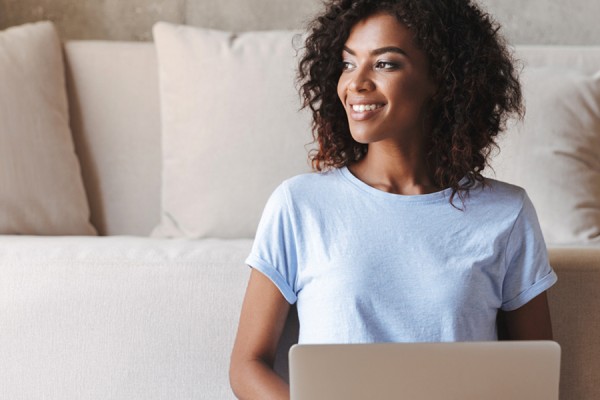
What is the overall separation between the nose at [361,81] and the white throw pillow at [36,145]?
2.86ft

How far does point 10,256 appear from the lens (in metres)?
1.60

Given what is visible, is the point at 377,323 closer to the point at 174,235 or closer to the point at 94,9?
the point at 174,235

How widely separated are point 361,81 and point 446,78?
0.45 feet

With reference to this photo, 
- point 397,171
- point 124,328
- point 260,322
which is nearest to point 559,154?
point 397,171

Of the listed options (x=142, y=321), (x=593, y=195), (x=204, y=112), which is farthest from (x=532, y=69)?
(x=142, y=321)

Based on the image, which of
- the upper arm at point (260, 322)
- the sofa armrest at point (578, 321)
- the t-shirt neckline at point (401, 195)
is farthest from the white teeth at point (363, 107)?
the sofa armrest at point (578, 321)

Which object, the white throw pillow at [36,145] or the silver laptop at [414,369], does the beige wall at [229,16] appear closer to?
the white throw pillow at [36,145]

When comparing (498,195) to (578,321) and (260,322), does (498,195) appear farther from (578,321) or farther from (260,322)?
(260,322)

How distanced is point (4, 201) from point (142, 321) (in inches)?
21.6

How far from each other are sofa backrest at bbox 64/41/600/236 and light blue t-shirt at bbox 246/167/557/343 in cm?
75

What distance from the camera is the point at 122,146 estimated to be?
2.10 meters

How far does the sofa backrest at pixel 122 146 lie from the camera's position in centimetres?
210

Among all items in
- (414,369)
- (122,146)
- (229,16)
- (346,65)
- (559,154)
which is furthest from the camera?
(229,16)

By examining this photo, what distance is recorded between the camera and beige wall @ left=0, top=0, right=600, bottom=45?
2.27 m
